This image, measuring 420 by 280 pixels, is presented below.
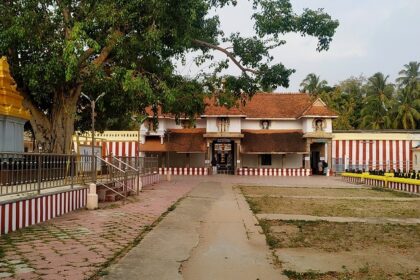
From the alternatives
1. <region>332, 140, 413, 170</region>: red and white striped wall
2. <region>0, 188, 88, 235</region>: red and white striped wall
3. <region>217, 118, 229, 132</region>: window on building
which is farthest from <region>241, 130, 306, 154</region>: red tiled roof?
<region>0, 188, 88, 235</region>: red and white striped wall

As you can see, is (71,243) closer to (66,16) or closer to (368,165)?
(66,16)

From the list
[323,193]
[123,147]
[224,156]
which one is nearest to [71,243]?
[323,193]

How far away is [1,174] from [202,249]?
13.1 ft

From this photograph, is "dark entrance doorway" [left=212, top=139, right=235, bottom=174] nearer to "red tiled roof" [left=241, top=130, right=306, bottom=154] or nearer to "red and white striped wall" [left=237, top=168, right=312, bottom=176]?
"red and white striped wall" [left=237, top=168, right=312, bottom=176]

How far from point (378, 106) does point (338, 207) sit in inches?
1597

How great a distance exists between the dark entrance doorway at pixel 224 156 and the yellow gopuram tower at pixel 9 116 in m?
30.0

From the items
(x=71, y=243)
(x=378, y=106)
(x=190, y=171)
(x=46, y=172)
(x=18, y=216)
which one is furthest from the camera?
(x=378, y=106)

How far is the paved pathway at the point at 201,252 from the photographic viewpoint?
550 centimetres

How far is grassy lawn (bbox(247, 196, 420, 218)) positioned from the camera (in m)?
12.2

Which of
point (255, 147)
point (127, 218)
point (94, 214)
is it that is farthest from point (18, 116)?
point (255, 147)

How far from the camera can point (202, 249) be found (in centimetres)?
709

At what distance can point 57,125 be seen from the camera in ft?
56.5

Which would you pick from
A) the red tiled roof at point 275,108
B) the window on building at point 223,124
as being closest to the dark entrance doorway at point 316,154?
the red tiled roof at point 275,108

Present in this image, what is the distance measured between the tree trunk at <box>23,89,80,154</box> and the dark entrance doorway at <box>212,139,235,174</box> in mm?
26758
